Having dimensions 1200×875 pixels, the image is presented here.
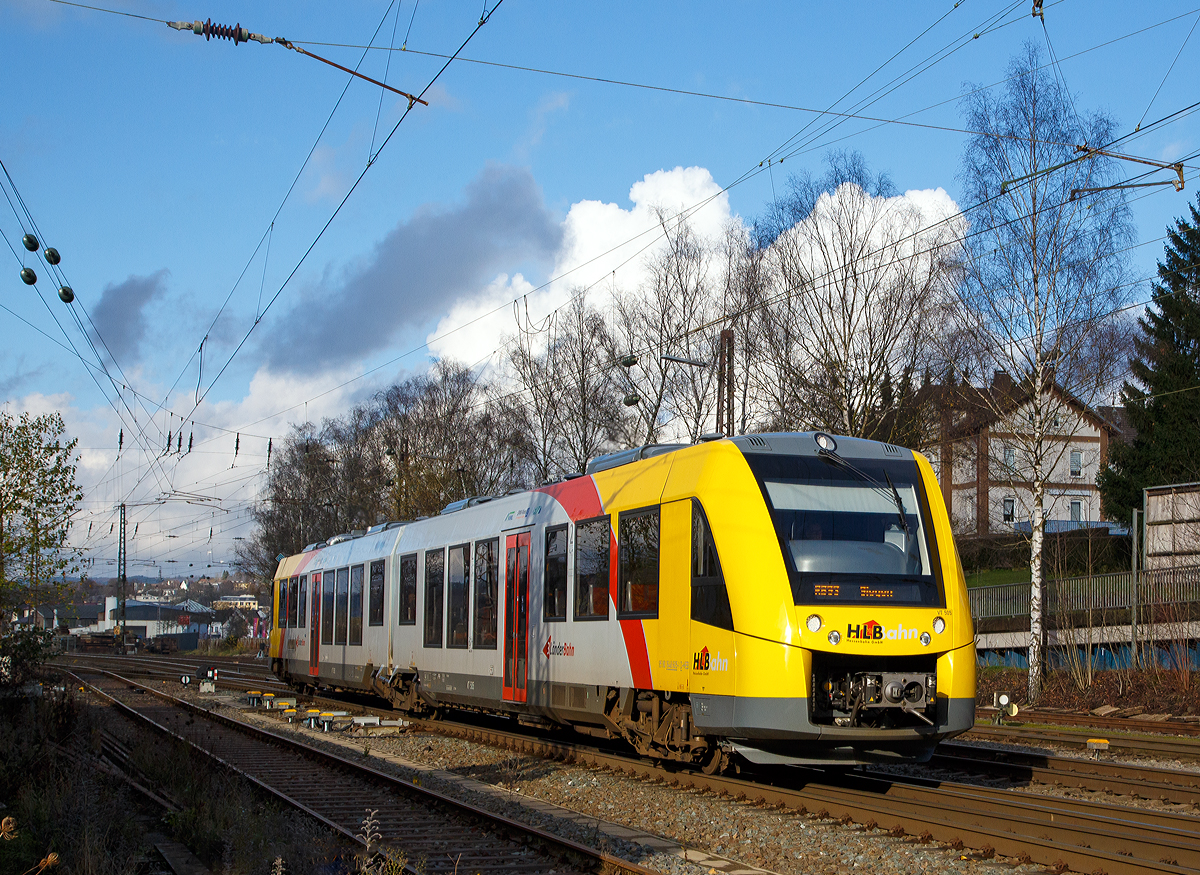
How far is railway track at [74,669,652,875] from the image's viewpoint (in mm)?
8227

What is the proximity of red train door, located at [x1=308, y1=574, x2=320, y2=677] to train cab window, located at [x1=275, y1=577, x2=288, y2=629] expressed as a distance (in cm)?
308

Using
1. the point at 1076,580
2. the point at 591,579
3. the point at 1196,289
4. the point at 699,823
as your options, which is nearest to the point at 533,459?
the point at 1076,580

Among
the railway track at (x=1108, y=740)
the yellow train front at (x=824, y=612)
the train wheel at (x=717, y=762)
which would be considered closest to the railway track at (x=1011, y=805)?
the train wheel at (x=717, y=762)

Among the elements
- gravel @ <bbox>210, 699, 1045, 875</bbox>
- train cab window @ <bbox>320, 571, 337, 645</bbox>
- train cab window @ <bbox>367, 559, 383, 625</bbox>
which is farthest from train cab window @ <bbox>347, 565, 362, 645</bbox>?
gravel @ <bbox>210, 699, 1045, 875</bbox>

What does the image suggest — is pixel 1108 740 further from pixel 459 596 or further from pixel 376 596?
pixel 376 596

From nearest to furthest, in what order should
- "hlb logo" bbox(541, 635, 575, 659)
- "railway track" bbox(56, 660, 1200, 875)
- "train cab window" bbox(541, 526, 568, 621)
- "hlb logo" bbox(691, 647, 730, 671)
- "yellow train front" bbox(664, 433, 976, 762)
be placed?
"railway track" bbox(56, 660, 1200, 875) < "yellow train front" bbox(664, 433, 976, 762) < "hlb logo" bbox(691, 647, 730, 671) < "hlb logo" bbox(541, 635, 575, 659) < "train cab window" bbox(541, 526, 568, 621)

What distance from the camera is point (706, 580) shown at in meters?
10.5

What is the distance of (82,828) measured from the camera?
8750 millimetres

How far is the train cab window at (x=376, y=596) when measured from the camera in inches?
837

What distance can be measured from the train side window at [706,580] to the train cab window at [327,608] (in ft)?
50.5

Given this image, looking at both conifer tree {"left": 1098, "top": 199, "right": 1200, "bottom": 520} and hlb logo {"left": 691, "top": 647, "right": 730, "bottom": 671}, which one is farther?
conifer tree {"left": 1098, "top": 199, "right": 1200, "bottom": 520}

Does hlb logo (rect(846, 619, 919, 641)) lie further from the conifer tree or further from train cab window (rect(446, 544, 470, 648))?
the conifer tree

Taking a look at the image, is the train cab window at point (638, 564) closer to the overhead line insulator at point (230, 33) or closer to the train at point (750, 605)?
the train at point (750, 605)

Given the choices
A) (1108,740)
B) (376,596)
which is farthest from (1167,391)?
(376,596)
